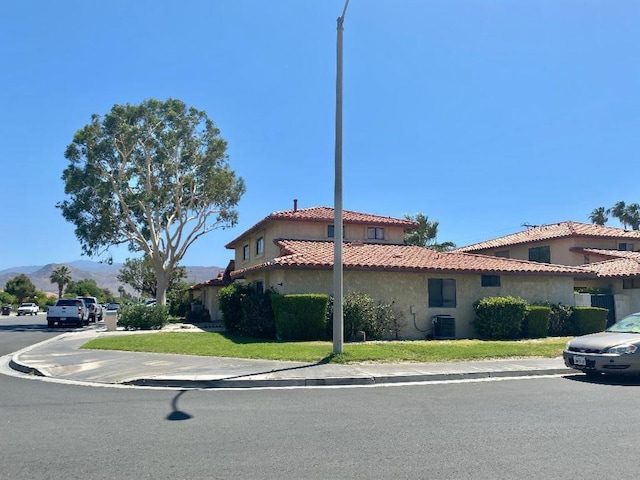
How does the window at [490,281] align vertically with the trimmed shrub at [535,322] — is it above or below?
above

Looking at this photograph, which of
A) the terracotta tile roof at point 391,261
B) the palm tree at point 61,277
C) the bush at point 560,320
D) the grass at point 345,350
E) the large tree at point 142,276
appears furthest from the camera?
the palm tree at point 61,277

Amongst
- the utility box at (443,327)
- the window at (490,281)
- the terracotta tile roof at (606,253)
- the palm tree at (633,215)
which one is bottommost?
the utility box at (443,327)

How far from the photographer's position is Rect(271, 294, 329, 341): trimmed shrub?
725 inches

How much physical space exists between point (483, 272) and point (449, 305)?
1.84m

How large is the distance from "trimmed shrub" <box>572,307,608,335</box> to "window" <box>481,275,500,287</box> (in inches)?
130

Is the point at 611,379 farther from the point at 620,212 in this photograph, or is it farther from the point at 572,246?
the point at 620,212

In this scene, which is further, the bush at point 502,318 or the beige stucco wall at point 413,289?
the bush at point 502,318

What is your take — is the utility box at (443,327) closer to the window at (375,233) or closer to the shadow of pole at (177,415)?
the window at (375,233)

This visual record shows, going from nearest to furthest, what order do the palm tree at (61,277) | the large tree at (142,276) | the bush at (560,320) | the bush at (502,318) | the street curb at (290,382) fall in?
the street curb at (290,382)
the bush at (502,318)
the bush at (560,320)
the large tree at (142,276)
the palm tree at (61,277)

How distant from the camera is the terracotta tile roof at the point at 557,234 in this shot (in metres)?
34.3

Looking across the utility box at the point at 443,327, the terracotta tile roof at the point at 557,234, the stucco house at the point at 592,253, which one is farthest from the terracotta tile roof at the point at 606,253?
the utility box at the point at 443,327

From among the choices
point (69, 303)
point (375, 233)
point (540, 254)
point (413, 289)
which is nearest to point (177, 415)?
point (413, 289)

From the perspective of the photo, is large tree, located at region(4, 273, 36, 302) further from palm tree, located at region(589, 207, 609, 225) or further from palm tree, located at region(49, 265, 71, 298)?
palm tree, located at region(589, 207, 609, 225)

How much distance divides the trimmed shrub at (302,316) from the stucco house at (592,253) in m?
12.2
